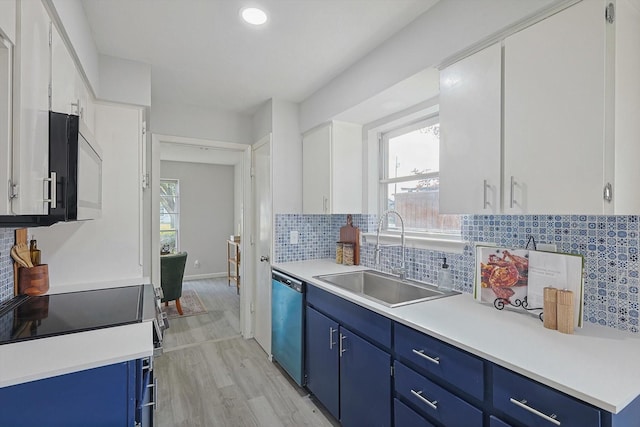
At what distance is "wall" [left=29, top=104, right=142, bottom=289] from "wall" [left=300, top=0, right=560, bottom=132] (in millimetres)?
1525

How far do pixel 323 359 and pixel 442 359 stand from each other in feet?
3.53

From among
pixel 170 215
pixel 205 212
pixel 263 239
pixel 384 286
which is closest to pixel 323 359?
pixel 384 286

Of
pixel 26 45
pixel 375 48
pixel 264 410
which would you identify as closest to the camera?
pixel 26 45

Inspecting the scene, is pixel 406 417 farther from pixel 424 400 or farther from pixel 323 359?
pixel 323 359

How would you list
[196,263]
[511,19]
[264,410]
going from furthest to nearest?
[196,263] < [264,410] < [511,19]

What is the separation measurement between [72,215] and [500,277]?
74.8 inches

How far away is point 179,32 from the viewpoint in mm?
1929

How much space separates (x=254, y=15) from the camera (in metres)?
1.75

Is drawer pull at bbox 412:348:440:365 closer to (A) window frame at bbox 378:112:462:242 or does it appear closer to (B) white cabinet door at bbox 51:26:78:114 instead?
(A) window frame at bbox 378:112:462:242

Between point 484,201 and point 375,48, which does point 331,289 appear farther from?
point 375,48

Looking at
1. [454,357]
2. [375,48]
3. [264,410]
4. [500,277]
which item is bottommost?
[264,410]

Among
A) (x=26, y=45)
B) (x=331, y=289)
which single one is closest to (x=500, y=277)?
(x=331, y=289)

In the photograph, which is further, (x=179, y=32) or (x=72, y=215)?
(x=179, y=32)

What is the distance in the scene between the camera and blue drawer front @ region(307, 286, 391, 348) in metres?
1.60
